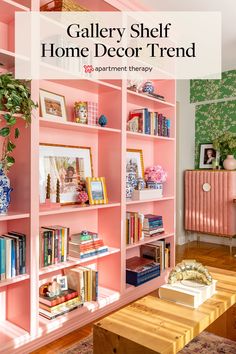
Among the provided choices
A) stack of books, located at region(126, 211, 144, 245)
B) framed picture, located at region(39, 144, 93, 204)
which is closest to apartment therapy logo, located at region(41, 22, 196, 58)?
framed picture, located at region(39, 144, 93, 204)

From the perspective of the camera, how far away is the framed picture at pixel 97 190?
2.48 meters

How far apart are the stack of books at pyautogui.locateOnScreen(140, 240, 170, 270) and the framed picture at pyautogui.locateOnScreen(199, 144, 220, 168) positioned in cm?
195

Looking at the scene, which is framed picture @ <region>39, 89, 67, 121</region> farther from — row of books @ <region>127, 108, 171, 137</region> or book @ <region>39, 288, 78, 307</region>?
book @ <region>39, 288, 78, 307</region>

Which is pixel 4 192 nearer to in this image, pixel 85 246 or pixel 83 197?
pixel 83 197

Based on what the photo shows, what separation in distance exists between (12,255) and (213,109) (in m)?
3.79

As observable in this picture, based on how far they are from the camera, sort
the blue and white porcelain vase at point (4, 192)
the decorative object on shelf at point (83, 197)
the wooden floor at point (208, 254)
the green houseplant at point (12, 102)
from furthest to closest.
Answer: the wooden floor at point (208, 254) < the decorative object on shelf at point (83, 197) < the blue and white porcelain vase at point (4, 192) < the green houseplant at point (12, 102)

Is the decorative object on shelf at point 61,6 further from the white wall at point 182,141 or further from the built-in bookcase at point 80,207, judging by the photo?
the white wall at point 182,141

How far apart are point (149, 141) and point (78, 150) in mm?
1059

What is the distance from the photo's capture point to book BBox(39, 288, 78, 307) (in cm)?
217

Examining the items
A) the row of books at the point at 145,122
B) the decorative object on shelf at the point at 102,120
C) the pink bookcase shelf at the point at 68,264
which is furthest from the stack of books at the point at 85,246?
the row of books at the point at 145,122

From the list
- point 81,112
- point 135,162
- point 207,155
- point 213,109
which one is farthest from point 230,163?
point 81,112

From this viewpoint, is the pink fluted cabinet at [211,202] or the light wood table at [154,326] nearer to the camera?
the light wood table at [154,326]

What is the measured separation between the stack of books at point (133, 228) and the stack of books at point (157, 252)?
0.27 metres

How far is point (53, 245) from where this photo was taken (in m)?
2.18
